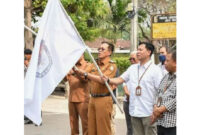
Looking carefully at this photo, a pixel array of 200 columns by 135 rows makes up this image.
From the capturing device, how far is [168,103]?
4660 mm

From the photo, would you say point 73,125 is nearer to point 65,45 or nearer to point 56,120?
point 65,45

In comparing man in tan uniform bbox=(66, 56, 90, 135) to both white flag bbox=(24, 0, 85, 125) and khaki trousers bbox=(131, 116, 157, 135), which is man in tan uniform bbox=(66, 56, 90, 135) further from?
white flag bbox=(24, 0, 85, 125)

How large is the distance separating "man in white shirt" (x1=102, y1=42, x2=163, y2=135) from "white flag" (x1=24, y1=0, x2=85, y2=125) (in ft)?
2.66

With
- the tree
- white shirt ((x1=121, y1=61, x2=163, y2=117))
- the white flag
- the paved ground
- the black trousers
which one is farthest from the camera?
the tree

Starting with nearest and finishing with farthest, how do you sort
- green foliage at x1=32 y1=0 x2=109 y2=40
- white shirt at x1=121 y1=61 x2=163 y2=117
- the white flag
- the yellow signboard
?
the white flag
white shirt at x1=121 y1=61 x2=163 y2=117
the yellow signboard
green foliage at x1=32 y1=0 x2=109 y2=40

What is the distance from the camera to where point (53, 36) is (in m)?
5.04

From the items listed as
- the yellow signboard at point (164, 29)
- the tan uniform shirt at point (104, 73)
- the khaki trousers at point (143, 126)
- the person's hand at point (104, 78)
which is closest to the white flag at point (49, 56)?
the person's hand at point (104, 78)

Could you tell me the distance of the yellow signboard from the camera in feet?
38.8

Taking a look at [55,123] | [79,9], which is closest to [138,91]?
[55,123]

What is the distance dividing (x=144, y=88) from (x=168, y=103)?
0.83 metres

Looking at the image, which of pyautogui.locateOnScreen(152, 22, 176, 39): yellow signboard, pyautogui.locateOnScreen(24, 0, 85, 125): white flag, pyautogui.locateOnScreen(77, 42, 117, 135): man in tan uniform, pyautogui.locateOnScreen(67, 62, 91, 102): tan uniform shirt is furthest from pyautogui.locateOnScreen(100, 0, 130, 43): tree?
pyautogui.locateOnScreen(24, 0, 85, 125): white flag

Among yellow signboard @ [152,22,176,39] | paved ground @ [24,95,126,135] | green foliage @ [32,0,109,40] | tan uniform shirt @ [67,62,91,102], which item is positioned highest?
green foliage @ [32,0,109,40]

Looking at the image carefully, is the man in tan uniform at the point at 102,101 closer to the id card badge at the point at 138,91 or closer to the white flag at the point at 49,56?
the id card badge at the point at 138,91

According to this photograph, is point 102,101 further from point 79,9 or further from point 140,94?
point 79,9
